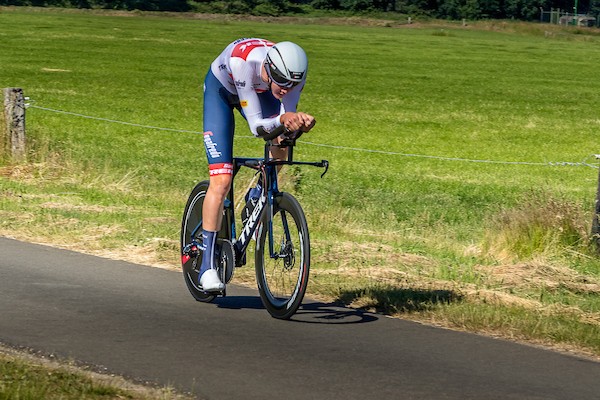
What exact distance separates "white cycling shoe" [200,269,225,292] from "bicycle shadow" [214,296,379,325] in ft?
0.78

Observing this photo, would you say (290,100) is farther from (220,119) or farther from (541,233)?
(541,233)

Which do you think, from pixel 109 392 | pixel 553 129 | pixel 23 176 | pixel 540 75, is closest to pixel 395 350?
pixel 109 392

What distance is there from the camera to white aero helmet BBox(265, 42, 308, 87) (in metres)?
7.05

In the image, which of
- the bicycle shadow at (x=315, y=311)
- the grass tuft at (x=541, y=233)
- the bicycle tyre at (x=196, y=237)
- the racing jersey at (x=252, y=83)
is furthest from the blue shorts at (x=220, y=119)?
the grass tuft at (x=541, y=233)

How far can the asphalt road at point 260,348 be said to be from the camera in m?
6.04

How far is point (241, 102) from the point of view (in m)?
7.33

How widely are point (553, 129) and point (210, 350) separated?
28.7 metres

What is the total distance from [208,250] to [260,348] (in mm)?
1244

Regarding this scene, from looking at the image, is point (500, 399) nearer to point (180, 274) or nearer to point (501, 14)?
point (180, 274)

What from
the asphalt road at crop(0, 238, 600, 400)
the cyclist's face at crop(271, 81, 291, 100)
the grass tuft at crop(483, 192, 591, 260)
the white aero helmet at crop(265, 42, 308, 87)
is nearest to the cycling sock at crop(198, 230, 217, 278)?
the asphalt road at crop(0, 238, 600, 400)

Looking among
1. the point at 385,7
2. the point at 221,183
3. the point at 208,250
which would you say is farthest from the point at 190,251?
the point at 385,7

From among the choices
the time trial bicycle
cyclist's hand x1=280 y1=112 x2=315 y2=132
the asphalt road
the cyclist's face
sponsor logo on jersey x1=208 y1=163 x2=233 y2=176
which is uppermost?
the cyclist's face

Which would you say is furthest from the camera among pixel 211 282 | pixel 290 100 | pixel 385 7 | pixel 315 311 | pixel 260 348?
pixel 385 7

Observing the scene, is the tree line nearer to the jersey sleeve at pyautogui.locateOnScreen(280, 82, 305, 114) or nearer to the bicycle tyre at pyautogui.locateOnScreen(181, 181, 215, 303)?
the bicycle tyre at pyautogui.locateOnScreen(181, 181, 215, 303)
